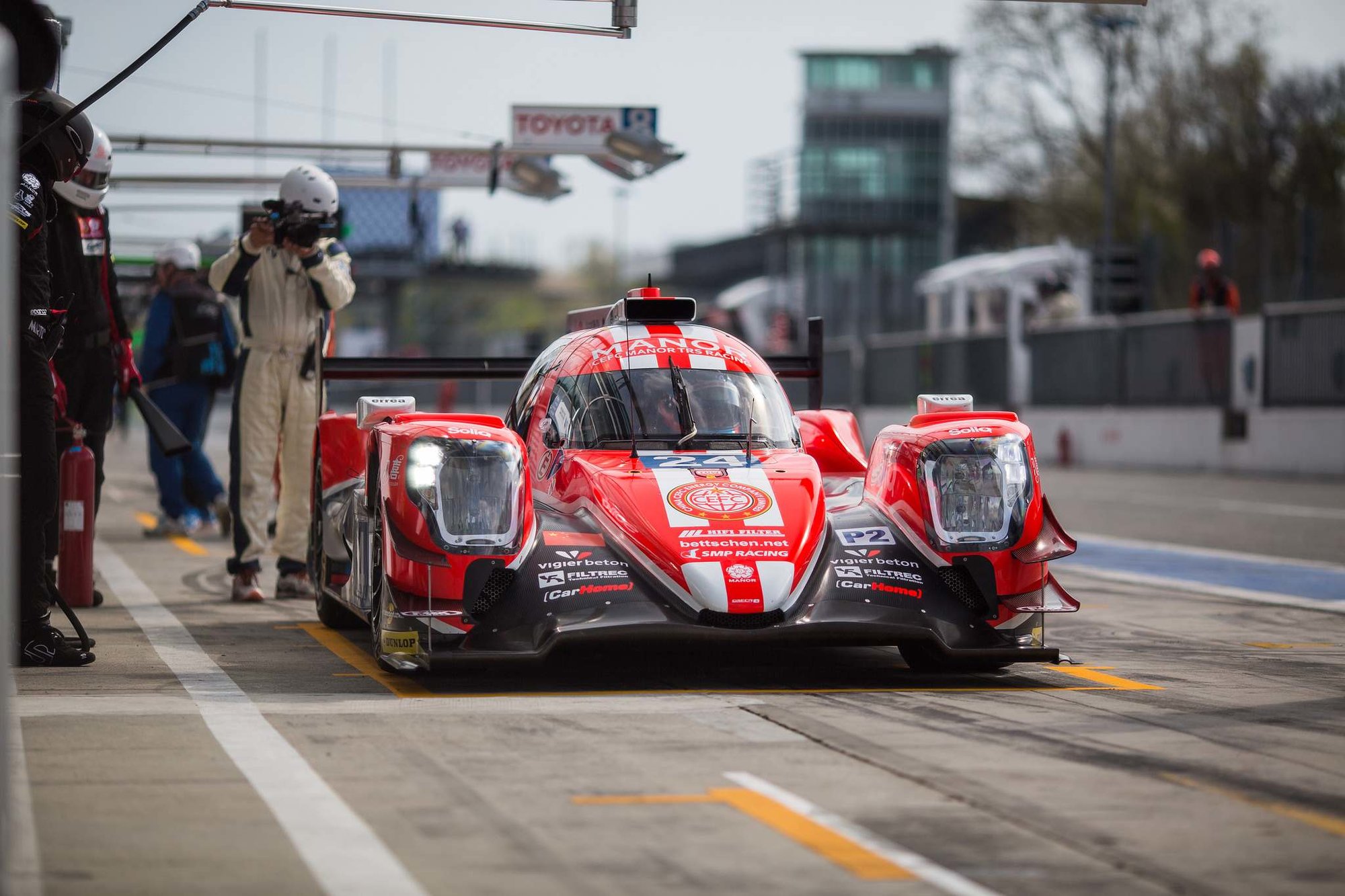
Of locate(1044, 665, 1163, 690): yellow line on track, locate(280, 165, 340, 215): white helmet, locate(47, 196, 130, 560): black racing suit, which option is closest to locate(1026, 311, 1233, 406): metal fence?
locate(280, 165, 340, 215): white helmet

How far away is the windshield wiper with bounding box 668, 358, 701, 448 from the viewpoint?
7.67 m

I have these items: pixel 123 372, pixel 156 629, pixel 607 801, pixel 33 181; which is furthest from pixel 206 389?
pixel 607 801

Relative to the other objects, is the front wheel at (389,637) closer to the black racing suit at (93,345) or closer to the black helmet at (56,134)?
the black helmet at (56,134)

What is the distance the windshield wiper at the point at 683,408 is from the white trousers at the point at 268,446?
2.86 m

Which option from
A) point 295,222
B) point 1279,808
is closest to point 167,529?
point 295,222

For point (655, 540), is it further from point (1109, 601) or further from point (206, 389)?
point (206, 389)

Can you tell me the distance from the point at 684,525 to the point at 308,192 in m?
4.16

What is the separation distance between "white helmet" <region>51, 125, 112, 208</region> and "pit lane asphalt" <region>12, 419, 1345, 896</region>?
2414 millimetres

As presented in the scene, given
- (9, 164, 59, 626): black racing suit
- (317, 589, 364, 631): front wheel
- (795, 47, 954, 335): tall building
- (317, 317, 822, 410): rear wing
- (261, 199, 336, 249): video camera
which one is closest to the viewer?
(9, 164, 59, 626): black racing suit

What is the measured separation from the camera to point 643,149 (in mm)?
16672

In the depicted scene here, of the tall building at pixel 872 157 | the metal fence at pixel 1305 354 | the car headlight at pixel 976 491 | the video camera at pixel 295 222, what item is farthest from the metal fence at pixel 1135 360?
the tall building at pixel 872 157

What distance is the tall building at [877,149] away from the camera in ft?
242

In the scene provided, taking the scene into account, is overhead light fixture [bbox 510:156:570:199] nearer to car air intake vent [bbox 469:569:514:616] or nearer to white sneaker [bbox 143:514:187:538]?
white sneaker [bbox 143:514:187:538]

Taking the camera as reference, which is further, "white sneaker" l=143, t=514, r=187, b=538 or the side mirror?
"white sneaker" l=143, t=514, r=187, b=538
